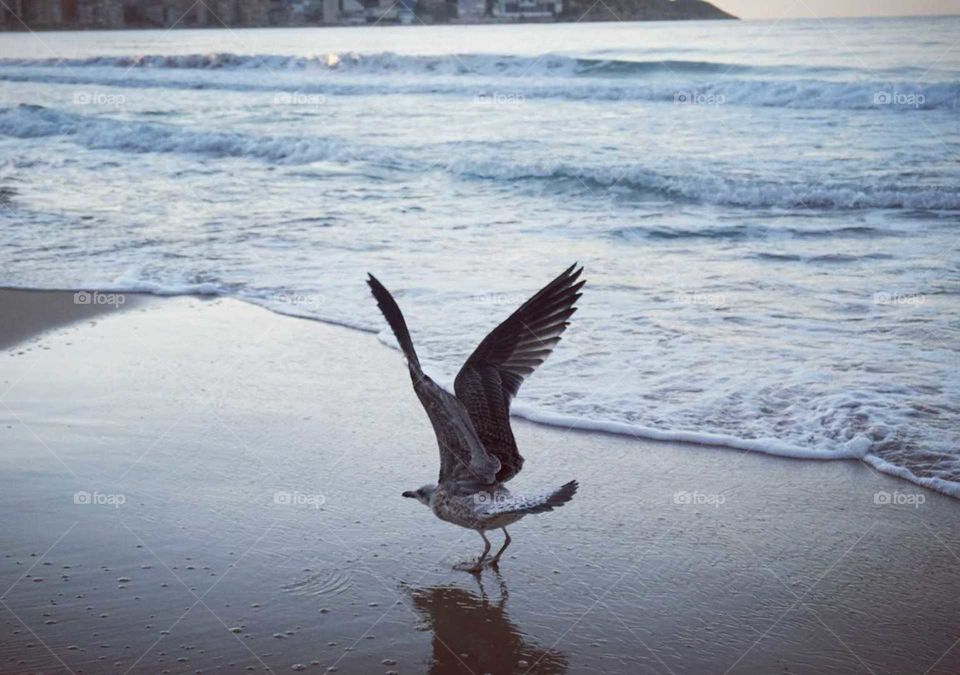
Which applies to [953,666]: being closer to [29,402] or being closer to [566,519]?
[566,519]

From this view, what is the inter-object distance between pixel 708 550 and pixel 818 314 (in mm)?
3892

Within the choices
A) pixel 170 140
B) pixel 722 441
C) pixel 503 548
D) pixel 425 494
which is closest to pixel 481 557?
pixel 503 548

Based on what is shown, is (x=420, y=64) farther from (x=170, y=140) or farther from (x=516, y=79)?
(x=170, y=140)

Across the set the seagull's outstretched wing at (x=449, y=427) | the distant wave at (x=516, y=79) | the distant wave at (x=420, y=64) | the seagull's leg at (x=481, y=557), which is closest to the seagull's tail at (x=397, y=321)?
the seagull's outstretched wing at (x=449, y=427)

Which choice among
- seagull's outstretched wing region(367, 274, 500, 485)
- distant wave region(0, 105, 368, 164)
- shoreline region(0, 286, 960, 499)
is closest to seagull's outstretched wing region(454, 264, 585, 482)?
seagull's outstretched wing region(367, 274, 500, 485)

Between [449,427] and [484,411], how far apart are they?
0.67 feet

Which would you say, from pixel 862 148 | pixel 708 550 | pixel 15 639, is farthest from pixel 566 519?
pixel 862 148

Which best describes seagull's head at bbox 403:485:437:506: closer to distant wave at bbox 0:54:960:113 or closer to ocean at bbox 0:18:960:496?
ocean at bbox 0:18:960:496

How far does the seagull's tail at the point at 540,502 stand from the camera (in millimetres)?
3775

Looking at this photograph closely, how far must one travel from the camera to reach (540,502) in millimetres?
3871

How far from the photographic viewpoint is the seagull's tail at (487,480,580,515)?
3.78 m

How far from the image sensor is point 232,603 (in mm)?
4074

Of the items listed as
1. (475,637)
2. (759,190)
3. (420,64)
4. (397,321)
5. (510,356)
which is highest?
(420,64)

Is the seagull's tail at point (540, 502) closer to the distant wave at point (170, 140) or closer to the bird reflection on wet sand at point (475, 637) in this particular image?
the bird reflection on wet sand at point (475, 637)
